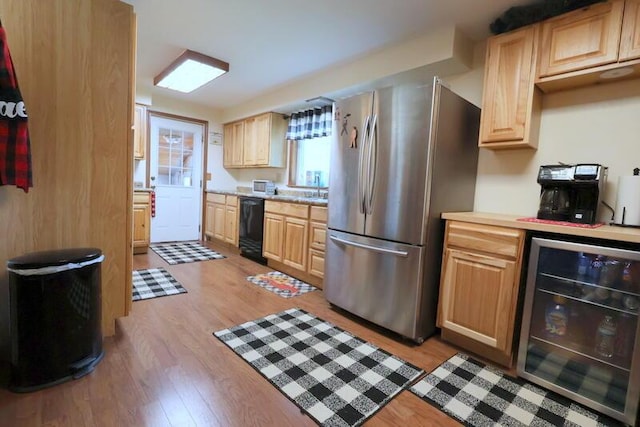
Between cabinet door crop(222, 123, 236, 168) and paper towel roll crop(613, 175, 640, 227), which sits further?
cabinet door crop(222, 123, 236, 168)

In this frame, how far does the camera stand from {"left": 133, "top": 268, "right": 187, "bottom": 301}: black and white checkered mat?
2711 millimetres

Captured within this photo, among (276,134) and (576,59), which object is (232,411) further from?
(276,134)

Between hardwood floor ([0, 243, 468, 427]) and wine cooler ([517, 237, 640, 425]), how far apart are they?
54 centimetres

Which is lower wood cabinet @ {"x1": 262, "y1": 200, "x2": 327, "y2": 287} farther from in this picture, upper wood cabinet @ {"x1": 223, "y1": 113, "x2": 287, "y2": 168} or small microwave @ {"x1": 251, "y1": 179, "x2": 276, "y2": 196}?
upper wood cabinet @ {"x1": 223, "y1": 113, "x2": 287, "y2": 168}

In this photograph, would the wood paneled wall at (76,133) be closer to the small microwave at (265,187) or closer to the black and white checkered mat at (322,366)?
the black and white checkered mat at (322,366)

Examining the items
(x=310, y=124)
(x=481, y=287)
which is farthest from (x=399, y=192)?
(x=310, y=124)

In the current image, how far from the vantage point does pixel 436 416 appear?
1.42 metres

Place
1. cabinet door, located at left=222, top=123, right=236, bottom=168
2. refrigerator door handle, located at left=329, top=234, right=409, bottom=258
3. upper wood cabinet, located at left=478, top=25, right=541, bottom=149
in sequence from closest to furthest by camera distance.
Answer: upper wood cabinet, located at left=478, top=25, right=541, bottom=149 < refrigerator door handle, located at left=329, top=234, right=409, bottom=258 < cabinet door, located at left=222, top=123, right=236, bottom=168

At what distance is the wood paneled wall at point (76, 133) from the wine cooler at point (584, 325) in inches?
97.8

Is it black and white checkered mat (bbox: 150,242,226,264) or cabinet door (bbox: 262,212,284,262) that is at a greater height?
cabinet door (bbox: 262,212,284,262)

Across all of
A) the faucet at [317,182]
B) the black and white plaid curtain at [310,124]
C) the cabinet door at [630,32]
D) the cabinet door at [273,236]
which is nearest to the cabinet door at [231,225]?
the cabinet door at [273,236]

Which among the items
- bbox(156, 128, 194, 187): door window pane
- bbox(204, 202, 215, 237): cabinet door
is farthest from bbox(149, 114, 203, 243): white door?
bbox(204, 202, 215, 237): cabinet door

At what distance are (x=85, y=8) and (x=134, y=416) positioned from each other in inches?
83.2

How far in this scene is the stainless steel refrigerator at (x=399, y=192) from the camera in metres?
2.01
